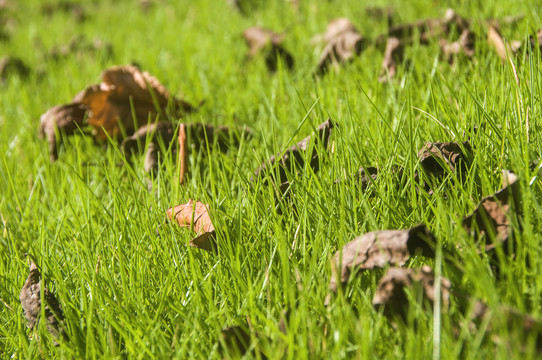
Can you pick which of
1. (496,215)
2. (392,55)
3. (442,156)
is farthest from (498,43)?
(496,215)

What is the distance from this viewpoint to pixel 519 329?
0.81 metres

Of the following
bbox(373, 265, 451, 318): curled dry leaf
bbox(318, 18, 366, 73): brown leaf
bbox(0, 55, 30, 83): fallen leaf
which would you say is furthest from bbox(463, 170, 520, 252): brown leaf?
bbox(0, 55, 30, 83): fallen leaf

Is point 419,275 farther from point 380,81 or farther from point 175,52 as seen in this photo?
point 175,52

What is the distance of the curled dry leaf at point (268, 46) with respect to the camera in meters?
2.53

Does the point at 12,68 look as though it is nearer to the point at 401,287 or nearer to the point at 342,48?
the point at 342,48

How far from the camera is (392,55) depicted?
2164 mm

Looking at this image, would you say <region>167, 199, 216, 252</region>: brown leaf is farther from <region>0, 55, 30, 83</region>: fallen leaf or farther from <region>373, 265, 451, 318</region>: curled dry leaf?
<region>0, 55, 30, 83</region>: fallen leaf

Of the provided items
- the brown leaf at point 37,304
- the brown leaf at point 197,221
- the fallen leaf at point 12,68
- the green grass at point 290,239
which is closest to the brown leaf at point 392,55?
the green grass at point 290,239

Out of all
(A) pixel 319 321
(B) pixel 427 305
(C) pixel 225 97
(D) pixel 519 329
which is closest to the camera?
(D) pixel 519 329

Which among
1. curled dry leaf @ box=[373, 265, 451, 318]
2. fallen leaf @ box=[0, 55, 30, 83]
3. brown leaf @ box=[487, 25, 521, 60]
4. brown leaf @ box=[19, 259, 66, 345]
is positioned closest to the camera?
curled dry leaf @ box=[373, 265, 451, 318]

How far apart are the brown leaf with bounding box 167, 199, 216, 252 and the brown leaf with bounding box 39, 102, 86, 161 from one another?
834 millimetres

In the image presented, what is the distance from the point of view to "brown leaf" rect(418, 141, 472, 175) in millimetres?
1233

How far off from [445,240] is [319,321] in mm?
301

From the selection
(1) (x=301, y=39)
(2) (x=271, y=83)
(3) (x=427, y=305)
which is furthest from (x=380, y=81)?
(3) (x=427, y=305)
